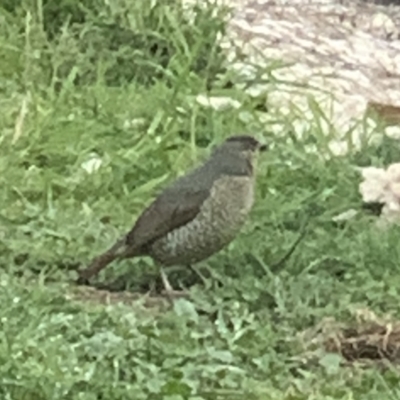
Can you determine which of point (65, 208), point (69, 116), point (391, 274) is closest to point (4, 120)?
point (69, 116)

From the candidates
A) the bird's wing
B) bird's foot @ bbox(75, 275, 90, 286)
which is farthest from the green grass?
the bird's wing

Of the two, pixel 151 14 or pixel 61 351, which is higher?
pixel 61 351

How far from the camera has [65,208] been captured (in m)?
6.38

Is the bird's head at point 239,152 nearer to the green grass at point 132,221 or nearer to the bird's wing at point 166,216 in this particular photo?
the bird's wing at point 166,216

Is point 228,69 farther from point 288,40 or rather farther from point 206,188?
point 206,188

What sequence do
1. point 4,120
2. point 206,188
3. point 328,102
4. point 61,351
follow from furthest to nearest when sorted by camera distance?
point 328,102 → point 4,120 → point 206,188 → point 61,351

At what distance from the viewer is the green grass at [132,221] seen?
472cm

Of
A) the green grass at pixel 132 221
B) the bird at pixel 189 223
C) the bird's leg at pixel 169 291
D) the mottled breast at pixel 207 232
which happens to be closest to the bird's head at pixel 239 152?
the bird at pixel 189 223

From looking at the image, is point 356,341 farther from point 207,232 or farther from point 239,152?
point 239,152

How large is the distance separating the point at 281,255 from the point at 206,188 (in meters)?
0.42

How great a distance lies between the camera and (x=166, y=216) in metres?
5.51

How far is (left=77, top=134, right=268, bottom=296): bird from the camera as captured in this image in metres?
5.46

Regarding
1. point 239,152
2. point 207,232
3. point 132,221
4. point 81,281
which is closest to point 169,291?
point 207,232

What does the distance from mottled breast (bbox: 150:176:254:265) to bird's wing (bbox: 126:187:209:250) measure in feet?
0.06
